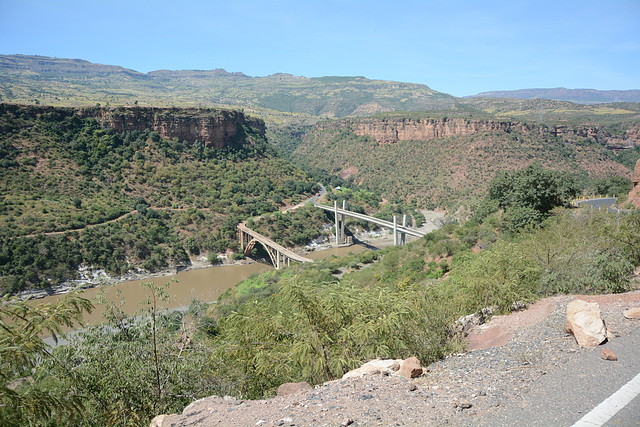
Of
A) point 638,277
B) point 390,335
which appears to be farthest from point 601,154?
point 390,335

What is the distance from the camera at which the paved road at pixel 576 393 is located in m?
5.60

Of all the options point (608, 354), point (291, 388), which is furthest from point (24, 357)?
point (608, 354)

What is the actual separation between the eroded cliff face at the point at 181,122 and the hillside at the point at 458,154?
123ft

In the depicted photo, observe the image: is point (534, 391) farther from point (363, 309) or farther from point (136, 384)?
point (136, 384)

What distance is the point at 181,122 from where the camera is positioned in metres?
72.6

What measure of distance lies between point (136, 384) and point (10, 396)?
3.17m

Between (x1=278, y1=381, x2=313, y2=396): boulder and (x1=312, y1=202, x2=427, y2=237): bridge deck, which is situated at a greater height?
(x1=278, y1=381, x2=313, y2=396): boulder

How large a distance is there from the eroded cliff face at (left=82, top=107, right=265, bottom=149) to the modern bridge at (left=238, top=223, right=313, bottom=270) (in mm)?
26792

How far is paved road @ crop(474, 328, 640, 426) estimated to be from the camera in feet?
18.4

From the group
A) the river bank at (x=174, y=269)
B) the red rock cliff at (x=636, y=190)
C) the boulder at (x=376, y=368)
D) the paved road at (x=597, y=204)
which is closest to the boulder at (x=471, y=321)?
the boulder at (x=376, y=368)

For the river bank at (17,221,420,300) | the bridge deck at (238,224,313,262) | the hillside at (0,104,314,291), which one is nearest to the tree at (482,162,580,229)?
the bridge deck at (238,224,313,262)

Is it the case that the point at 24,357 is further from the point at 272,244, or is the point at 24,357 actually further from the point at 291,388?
the point at 272,244

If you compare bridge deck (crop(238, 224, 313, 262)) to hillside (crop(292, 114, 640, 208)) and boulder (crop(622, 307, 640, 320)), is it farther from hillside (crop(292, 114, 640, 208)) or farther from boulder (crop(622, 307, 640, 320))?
hillside (crop(292, 114, 640, 208))

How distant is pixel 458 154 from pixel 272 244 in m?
57.4
